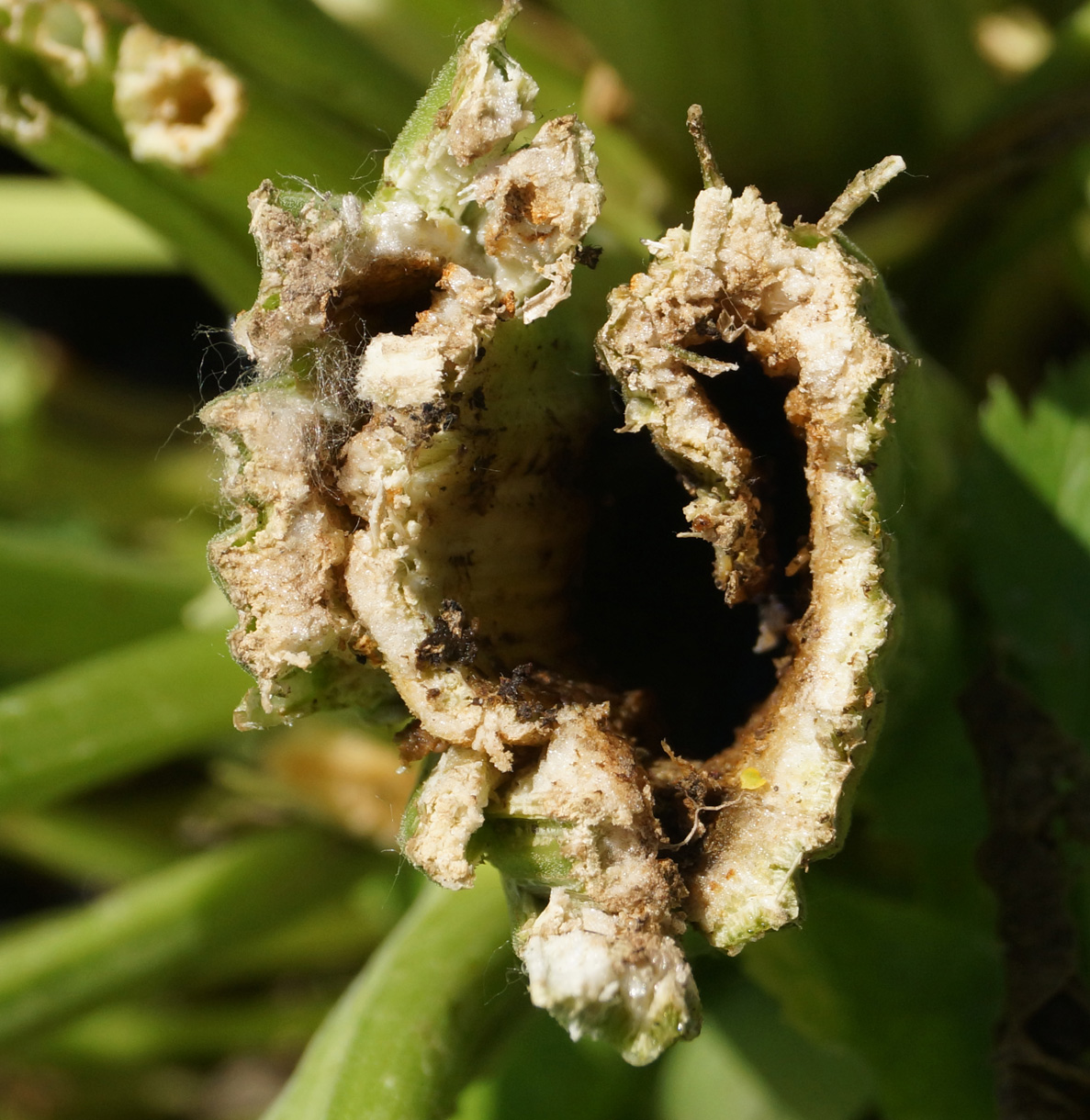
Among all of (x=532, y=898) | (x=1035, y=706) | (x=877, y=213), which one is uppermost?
(x=877, y=213)

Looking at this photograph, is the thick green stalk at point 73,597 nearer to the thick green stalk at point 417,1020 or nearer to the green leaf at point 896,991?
the thick green stalk at point 417,1020

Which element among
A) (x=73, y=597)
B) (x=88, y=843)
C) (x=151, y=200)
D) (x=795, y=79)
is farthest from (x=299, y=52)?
(x=88, y=843)

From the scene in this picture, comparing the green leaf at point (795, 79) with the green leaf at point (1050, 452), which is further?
the green leaf at point (795, 79)

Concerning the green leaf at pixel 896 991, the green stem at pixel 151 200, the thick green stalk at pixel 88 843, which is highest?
the green stem at pixel 151 200

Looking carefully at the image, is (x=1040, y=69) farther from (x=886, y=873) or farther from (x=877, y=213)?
(x=886, y=873)

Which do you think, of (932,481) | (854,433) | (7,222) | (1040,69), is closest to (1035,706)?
(932,481)

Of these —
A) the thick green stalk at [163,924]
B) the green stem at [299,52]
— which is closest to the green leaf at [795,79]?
the green stem at [299,52]

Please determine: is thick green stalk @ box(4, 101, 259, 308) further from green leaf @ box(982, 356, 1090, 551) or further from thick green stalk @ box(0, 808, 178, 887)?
thick green stalk @ box(0, 808, 178, 887)
